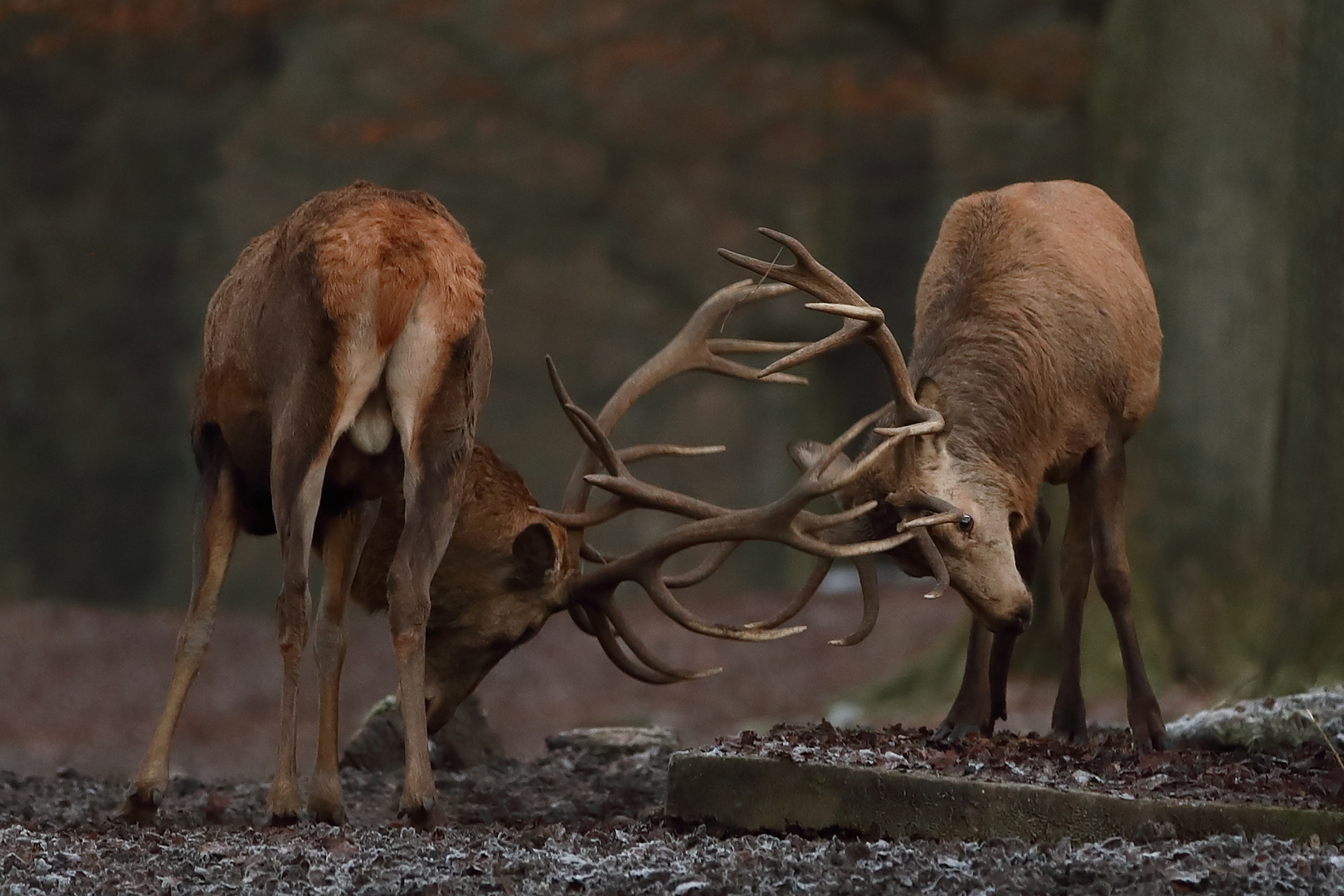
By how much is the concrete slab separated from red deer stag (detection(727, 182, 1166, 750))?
1043 millimetres

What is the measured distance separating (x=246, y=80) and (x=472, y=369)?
32.6 feet

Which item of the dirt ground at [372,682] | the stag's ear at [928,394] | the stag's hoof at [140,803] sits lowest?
the dirt ground at [372,682]

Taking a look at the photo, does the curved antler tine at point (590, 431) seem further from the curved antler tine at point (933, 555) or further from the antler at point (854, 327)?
the curved antler tine at point (933, 555)

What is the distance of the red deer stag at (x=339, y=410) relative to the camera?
5.32m

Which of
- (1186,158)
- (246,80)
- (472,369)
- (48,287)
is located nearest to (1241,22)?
(1186,158)

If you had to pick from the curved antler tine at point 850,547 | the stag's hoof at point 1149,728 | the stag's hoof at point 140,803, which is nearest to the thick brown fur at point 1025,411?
the stag's hoof at point 1149,728

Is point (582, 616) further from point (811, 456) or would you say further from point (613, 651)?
point (811, 456)

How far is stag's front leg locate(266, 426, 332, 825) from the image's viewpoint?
5.31 m

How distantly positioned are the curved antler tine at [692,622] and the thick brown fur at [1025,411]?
0.54m

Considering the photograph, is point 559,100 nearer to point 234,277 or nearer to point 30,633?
point 30,633

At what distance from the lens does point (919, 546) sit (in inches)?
228

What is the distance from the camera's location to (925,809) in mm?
Answer: 4758

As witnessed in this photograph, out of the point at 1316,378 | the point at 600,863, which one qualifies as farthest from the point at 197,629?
the point at 1316,378

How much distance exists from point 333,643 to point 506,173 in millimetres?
9955
